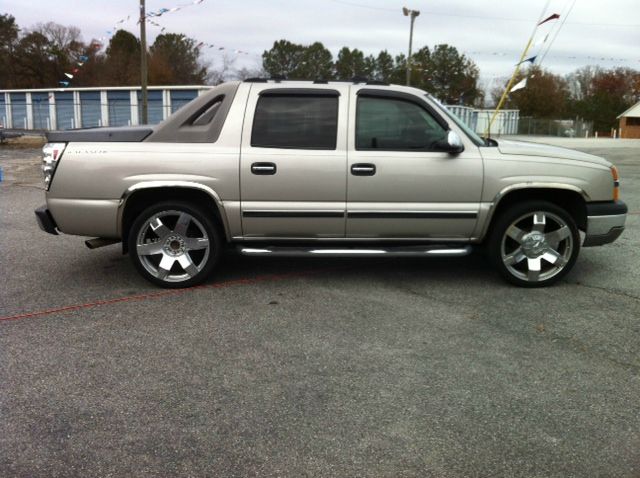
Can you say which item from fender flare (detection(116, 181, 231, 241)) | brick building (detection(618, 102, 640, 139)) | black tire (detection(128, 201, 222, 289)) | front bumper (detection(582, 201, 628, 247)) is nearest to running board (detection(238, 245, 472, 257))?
black tire (detection(128, 201, 222, 289))

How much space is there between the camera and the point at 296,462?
2.70 meters

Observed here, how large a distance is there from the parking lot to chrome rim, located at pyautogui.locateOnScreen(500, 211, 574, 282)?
21cm

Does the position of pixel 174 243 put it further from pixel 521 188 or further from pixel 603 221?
pixel 603 221

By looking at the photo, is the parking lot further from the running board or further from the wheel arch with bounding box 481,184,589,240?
the wheel arch with bounding box 481,184,589,240

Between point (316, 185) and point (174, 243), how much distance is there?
1351 millimetres

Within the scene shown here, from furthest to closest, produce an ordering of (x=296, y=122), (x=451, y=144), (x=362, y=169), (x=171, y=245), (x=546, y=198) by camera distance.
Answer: (x=546, y=198) < (x=171, y=245) < (x=296, y=122) < (x=362, y=169) < (x=451, y=144)

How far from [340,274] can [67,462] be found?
344 cm

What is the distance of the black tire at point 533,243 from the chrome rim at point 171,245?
2.58 m

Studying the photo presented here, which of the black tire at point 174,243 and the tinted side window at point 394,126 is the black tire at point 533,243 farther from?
the black tire at point 174,243

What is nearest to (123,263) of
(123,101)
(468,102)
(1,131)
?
(1,131)

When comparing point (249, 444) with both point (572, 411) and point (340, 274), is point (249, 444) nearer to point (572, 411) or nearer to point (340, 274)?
point (572, 411)

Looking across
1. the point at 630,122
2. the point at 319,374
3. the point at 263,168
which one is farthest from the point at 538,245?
the point at 630,122

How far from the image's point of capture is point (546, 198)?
Answer: 544 centimetres

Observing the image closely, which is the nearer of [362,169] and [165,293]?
[362,169]
